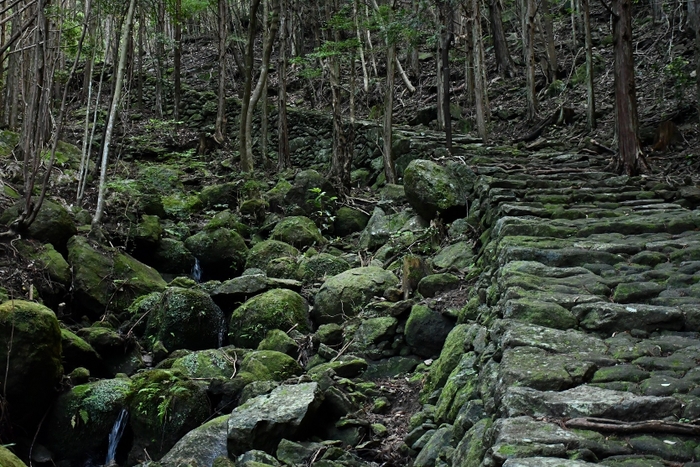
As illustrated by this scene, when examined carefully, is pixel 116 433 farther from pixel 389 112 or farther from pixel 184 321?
pixel 389 112

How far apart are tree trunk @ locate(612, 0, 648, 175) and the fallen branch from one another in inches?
311

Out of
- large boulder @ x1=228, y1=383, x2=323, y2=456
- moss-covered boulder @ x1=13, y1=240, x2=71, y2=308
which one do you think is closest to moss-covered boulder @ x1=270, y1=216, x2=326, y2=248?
moss-covered boulder @ x1=13, y1=240, x2=71, y2=308

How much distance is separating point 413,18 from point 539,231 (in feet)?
30.4

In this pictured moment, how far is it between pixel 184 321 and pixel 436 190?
447 cm

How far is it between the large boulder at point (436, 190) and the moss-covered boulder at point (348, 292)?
1602mm

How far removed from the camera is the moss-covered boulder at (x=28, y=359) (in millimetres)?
7449

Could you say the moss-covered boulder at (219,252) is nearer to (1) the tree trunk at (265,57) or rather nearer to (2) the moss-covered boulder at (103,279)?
(2) the moss-covered boulder at (103,279)

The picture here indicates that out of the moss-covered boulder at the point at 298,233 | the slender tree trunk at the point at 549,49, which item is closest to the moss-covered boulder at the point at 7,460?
the moss-covered boulder at the point at 298,233

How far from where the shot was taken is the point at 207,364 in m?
8.25

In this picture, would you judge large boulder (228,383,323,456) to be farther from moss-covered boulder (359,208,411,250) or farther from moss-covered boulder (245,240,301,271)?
moss-covered boulder (245,240,301,271)

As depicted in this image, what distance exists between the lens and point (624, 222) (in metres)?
6.74

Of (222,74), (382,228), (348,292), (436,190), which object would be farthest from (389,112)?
(222,74)

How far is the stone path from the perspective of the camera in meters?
3.03

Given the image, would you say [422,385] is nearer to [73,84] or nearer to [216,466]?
[216,466]
